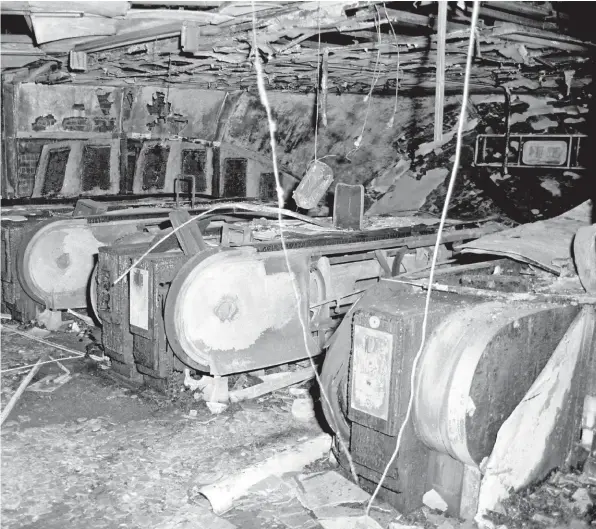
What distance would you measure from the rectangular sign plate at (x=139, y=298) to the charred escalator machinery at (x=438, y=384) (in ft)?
5.65

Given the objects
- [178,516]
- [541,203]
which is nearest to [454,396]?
[178,516]

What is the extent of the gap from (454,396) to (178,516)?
1.44 meters

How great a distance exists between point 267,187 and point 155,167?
5.54 feet

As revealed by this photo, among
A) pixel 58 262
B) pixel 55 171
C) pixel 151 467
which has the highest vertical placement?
pixel 55 171

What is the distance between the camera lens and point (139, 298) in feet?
13.8

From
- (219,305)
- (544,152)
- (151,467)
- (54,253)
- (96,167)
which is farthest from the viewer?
(96,167)

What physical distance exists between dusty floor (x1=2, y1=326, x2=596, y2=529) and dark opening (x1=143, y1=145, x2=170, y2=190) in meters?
3.83

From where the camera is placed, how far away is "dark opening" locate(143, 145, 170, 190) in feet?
26.0

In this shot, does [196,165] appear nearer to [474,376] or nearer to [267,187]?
[267,187]

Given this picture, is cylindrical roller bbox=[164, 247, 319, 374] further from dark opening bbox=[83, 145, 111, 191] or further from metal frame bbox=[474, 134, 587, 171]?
dark opening bbox=[83, 145, 111, 191]

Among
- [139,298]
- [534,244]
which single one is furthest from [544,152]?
[139,298]

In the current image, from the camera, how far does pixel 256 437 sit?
3.82 m

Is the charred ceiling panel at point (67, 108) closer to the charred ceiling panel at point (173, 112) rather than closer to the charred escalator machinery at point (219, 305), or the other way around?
the charred ceiling panel at point (173, 112)

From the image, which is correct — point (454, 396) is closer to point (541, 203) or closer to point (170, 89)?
point (541, 203)
